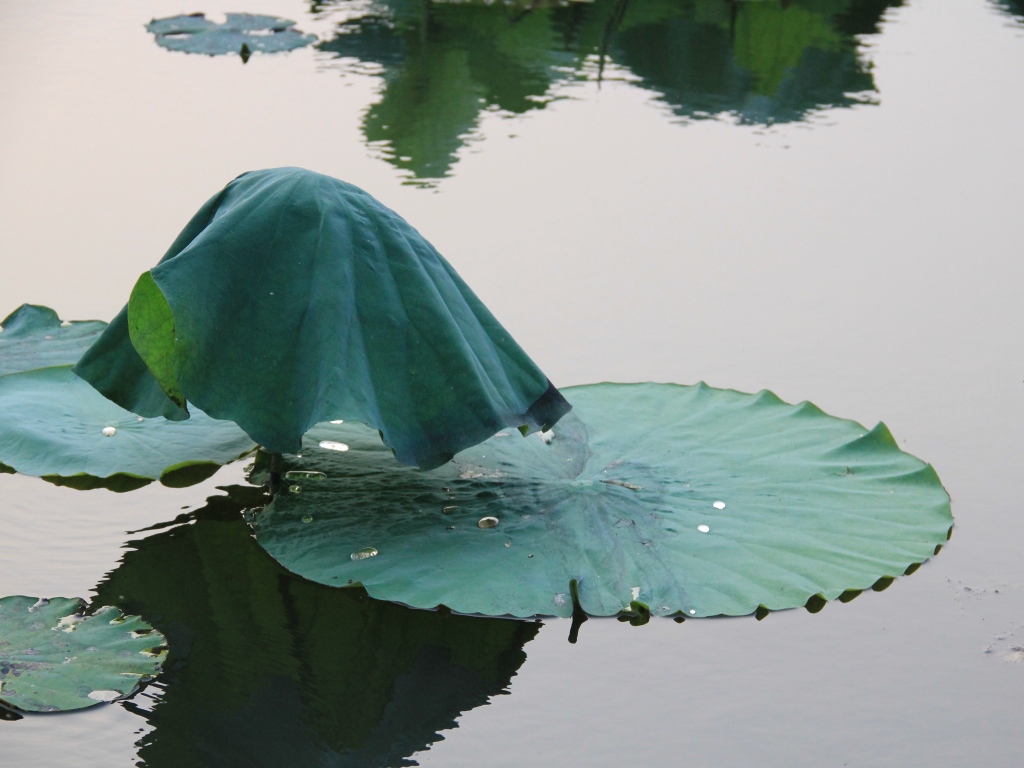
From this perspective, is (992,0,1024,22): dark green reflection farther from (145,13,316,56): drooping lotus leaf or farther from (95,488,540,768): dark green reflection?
(95,488,540,768): dark green reflection

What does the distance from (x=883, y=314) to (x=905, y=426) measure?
838mm

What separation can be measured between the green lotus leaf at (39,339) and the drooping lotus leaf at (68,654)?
0.99 m

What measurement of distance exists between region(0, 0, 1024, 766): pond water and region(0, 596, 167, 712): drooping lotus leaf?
37 millimetres

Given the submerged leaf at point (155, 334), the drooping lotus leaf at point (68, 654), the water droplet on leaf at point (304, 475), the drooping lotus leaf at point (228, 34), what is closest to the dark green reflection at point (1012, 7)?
the drooping lotus leaf at point (228, 34)

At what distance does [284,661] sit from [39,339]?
4.54 ft

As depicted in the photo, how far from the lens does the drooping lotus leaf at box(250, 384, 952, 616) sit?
2207mm

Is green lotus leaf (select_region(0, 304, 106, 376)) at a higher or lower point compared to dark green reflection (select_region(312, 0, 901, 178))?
lower

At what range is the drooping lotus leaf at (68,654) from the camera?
72.7 inches

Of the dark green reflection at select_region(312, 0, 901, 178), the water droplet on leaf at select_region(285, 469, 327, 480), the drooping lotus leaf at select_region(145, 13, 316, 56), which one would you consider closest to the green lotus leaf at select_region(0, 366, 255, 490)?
the water droplet on leaf at select_region(285, 469, 327, 480)

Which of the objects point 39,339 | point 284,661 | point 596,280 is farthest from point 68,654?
point 596,280

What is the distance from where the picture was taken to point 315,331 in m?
2.21

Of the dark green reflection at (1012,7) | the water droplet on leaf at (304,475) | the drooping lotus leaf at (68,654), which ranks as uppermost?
the dark green reflection at (1012,7)

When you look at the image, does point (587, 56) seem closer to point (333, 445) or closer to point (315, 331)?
point (333, 445)

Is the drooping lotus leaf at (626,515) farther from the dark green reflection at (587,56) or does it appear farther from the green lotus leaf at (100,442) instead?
the dark green reflection at (587,56)
